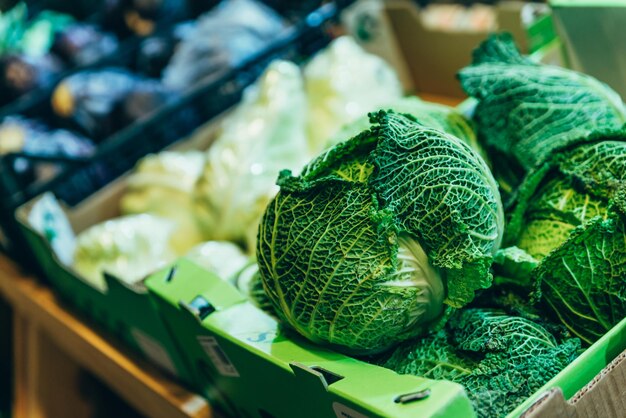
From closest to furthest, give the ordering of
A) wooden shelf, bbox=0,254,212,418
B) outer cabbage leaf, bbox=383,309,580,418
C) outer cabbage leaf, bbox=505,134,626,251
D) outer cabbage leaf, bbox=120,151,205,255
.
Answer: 1. outer cabbage leaf, bbox=383,309,580,418
2. outer cabbage leaf, bbox=505,134,626,251
3. wooden shelf, bbox=0,254,212,418
4. outer cabbage leaf, bbox=120,151,205,255

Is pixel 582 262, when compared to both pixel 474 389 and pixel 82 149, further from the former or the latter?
pixel 82 149

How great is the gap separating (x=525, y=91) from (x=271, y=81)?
3.47 ft

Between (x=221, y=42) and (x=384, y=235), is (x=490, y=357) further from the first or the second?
(x=221, y=42)

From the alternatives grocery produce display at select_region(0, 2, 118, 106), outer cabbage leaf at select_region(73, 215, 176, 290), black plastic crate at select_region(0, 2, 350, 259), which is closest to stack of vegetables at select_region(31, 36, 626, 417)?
outer cabbage leaf at select_region(73, 215, 176, 290)

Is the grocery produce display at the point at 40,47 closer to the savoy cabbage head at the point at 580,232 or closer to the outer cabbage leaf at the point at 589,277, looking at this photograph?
the savoy cabbage head at the point at 580,232

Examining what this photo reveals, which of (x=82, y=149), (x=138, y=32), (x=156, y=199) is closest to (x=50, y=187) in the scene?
(x=156, y=199)

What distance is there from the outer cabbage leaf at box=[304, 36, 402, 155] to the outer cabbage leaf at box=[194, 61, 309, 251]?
0.19ft

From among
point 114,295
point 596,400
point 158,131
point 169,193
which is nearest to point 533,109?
point 596,400

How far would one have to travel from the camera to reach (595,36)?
5.09 feet

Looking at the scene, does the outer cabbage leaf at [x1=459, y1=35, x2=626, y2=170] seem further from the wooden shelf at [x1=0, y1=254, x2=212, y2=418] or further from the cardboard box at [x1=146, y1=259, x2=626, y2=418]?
the wooden shelf at [x1=0, y1=254, x2=212, y2=418]

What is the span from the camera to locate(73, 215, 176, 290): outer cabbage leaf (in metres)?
2.04

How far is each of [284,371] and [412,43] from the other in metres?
1.83

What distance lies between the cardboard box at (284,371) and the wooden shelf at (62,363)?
0.21 m

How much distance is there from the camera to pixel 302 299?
42.9 inches
